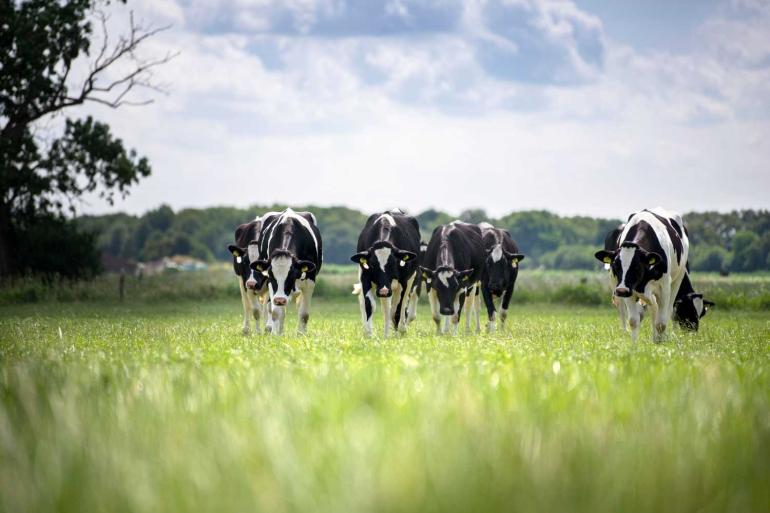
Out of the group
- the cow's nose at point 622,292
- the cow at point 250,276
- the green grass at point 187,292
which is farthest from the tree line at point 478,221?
the cow's nose at point 622,292

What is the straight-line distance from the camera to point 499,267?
74.6 ft

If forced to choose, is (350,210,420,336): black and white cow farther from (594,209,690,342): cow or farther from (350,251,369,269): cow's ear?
(594,209,690,342): cow

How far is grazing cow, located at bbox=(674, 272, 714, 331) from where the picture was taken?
20.6 m

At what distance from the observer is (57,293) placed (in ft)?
139

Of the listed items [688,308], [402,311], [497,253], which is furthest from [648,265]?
[497,253]

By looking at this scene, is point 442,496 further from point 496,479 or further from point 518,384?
point 518,384

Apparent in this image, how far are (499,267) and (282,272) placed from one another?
6.75 meters

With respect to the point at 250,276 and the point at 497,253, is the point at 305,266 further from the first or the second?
the point at 497,253

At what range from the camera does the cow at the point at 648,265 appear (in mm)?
16719

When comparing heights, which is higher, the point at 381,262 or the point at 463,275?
the point at 381,262

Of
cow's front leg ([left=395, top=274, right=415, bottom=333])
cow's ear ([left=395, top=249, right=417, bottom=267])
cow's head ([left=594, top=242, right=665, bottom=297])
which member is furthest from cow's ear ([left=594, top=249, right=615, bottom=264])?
cow's front leg ([left=395, top=274, right=415, bottom=333])

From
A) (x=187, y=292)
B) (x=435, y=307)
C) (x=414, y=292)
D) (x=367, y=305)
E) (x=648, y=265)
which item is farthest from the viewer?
(x=187, y=292)

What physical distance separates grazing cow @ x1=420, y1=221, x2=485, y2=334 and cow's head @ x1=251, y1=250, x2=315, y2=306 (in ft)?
8.97

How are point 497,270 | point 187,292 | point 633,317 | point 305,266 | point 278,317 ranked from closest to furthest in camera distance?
point 633,317
point 305,266
point 278,317
point 497,270
point 187,292
